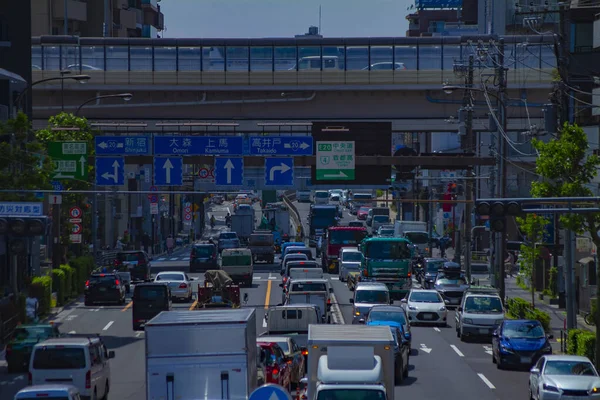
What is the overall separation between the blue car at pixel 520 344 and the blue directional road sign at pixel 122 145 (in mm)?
26892

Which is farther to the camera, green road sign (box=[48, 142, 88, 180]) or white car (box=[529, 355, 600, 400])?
green road sign (box=[48, 142, 88, 180])

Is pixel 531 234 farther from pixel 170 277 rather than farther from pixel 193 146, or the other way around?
pixel 193 146

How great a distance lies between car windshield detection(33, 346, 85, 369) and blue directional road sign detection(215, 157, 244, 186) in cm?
3016

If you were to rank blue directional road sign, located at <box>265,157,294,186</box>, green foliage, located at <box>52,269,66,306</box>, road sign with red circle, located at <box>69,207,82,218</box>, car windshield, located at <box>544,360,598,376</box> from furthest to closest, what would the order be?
road sign with red circle, located at <box>69,207,82,218</box>
blue directional road sign, located at <box>265,157,294,186</box>
green foliage, located at <box>52,269,66,306</box>
car windshield, located at <box>544,360,598,376</box>

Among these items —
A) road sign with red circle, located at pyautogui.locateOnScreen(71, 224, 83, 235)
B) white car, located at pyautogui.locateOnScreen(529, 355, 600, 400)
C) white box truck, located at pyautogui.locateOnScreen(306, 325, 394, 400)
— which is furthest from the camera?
road sign with red circle, located at pyautogui.locateOnScreen(71, 224, 83, 235)

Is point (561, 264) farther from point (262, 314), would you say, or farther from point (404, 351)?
point (404, 351)

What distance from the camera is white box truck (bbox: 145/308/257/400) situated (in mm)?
19500

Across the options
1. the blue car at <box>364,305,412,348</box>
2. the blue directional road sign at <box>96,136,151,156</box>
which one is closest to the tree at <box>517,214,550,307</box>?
the blue car at <box>364,305,412,348</box>

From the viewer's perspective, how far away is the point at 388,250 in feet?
168

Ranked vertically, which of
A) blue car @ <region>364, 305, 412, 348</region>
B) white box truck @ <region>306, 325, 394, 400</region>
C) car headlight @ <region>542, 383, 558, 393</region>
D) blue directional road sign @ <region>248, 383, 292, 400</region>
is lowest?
car headlight @ <region>542, 383, 558, 393</region>

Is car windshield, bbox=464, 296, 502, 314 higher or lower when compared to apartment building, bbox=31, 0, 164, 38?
lower

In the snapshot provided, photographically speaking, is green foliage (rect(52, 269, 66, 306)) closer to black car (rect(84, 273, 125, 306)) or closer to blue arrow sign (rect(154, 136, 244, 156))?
black car (rect(84, 273, 125, 306))

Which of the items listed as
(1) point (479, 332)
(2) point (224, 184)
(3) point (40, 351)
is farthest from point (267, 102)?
(3) point (40, 351)

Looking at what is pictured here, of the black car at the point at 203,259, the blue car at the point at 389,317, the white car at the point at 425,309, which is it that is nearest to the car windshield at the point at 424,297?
the white car at the point at 425,309
